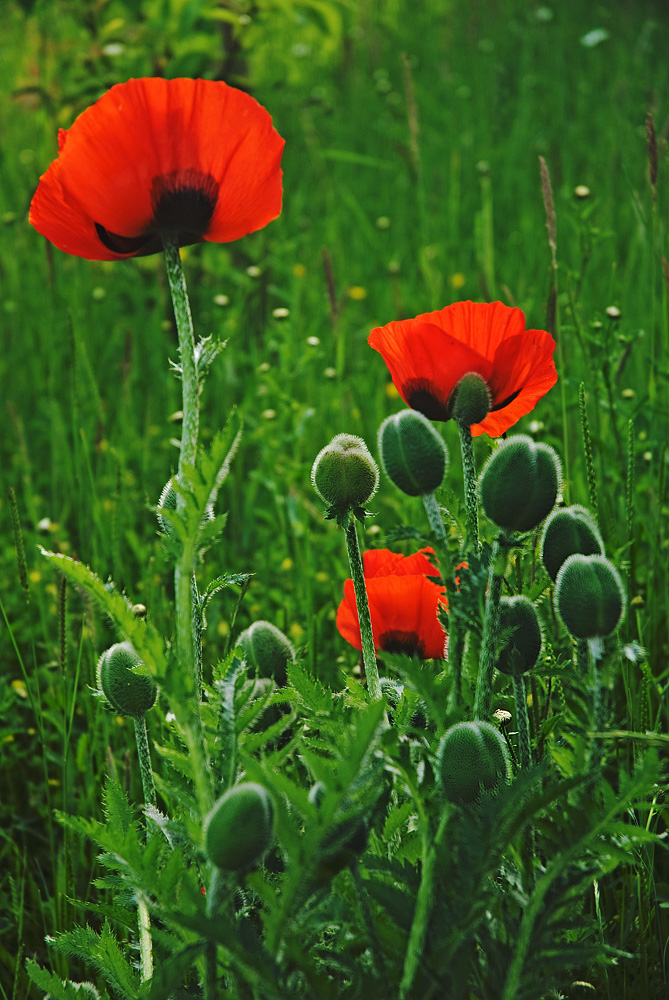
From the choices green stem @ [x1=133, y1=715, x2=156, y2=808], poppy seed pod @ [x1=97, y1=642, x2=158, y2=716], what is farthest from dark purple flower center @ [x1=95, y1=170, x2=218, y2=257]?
green stem @ [x1=133, y1=715, x2=156, y2=808]

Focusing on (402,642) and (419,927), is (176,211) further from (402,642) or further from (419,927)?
(419,927)

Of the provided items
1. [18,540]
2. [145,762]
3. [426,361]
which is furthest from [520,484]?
[18,540]

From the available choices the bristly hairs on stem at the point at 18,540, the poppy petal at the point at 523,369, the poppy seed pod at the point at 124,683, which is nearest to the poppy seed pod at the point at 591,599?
the poppy petal at the point at 523,369

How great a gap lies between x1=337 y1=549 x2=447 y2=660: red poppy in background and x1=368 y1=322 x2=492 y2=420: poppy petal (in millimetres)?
204

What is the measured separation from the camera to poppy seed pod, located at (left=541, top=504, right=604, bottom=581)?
1065 millimetres

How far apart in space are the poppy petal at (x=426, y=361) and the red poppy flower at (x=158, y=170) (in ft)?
0.69

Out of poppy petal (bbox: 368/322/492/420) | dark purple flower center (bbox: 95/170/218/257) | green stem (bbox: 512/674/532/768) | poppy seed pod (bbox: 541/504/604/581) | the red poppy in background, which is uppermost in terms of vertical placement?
dark purple flower center (bbox: 95/170/218/257)

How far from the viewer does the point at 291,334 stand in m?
2.67

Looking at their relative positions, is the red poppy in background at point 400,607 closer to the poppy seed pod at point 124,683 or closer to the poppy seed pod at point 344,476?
the poppy seed pod at point 344,476

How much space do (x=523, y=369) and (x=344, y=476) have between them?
25 centimetres

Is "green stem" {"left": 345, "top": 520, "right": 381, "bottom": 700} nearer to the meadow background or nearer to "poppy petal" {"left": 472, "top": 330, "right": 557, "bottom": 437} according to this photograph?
the meadow background

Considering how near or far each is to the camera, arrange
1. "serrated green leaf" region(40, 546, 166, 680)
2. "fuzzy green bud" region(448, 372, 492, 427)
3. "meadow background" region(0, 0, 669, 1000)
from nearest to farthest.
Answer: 1. "serrated green leaf" region(40, 546, 166, 680)
2. "fuzzy green bud" region(448, 372, 492, 427)
3. "meadow background" region(0, 0, 669, 1000)

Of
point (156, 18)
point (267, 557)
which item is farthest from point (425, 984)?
point (156, 18)

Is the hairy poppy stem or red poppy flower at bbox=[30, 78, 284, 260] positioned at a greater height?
red poppy flower at bbox=[30, 78, 284, 260]
